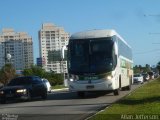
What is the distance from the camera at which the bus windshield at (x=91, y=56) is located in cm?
2784

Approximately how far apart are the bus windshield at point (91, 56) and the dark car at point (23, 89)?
2.29 metres

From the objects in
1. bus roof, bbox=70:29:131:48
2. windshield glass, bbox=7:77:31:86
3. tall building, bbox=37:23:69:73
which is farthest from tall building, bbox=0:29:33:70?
bus roof, bbox=70:29:131:48

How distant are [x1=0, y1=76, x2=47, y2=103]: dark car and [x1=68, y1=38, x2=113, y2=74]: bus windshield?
2.29 m

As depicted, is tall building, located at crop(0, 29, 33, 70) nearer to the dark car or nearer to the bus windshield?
the dark car

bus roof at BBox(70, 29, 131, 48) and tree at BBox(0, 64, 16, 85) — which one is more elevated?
bus roof at BBox(70, 29, 131, 48)

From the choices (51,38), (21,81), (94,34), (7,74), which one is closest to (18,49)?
(51,38)

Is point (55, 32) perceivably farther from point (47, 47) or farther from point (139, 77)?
point (139, 77)

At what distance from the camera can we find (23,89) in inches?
1058

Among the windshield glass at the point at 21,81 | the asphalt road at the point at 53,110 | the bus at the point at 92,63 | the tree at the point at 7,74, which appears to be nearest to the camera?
the asphalt road at the point at 53,110

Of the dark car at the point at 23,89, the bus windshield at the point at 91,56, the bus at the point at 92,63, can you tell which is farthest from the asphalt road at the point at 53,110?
the bus windshield at the point at 91,56

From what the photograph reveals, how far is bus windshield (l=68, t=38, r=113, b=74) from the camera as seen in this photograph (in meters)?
27.8

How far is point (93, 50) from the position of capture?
28.1 meters

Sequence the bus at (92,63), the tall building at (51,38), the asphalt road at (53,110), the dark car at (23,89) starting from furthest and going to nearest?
the tall building at (51,38)
the bus at (92,63)
the dark car at (23,89)
the asphalt road at (53,110)

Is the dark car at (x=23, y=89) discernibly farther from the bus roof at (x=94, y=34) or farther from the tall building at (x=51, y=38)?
the tall building at (x=51, y=38)
